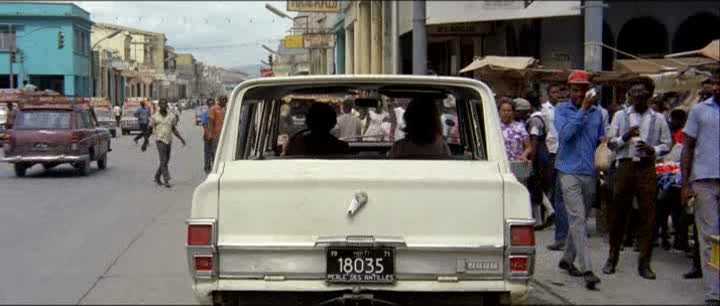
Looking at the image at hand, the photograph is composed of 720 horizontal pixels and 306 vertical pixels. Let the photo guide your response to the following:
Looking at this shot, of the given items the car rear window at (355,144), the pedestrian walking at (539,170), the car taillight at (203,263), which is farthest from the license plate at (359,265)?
the pedestrian walking at (539,170)

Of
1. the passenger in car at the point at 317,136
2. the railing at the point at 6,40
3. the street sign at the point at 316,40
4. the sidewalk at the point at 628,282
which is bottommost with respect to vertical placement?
the sidewalk at the point at 628,282

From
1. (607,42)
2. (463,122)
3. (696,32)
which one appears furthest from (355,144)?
(696,32)

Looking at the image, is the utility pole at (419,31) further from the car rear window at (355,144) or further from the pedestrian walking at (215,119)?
the car rear window at (355,144)

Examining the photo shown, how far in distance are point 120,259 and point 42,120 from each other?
12.3 metres

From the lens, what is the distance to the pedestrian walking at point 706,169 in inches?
270

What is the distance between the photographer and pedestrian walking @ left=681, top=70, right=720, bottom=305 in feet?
22.5

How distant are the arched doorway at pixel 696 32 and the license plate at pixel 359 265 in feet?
56.6

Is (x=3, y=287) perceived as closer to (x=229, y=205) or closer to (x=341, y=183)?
(x=229, y=205)

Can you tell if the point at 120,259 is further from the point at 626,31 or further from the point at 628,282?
the point at 626,31

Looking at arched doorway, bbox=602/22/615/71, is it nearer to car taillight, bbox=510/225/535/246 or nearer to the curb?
the curb

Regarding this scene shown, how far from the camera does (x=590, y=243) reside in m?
10.1

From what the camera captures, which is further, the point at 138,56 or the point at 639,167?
the point at 138,56

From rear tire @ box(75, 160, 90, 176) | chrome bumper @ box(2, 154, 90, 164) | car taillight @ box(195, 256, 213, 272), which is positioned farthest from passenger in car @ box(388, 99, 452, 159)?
rear tire @ box(75, 160, 90, 176)

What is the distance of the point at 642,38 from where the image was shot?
21.3m
